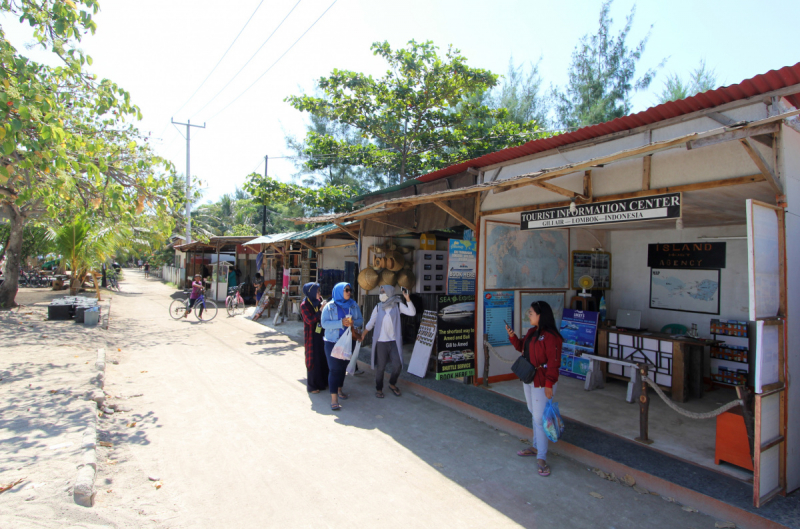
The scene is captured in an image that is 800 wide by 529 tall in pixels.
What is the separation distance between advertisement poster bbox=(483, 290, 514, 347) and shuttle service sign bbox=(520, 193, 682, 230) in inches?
59.9

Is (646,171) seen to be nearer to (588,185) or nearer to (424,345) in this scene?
(588,185)

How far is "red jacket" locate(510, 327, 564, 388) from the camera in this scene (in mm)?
4211

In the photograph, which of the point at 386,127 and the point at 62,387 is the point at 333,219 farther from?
the point at 386,127

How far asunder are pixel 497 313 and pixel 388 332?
1.76 meters

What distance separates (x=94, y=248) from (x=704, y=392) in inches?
841

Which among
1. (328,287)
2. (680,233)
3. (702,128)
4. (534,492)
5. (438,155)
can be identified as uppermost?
(438,155)

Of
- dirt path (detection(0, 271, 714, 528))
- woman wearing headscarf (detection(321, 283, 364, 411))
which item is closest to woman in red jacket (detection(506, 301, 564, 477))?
dirt path (detection(0, 271, 714, 528))

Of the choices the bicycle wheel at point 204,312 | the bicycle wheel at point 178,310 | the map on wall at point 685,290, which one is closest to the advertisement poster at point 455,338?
the map on wall at point 685,290

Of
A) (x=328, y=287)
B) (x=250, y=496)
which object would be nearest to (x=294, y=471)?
(x=250, y=496)

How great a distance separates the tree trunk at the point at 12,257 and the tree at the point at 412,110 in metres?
9.06

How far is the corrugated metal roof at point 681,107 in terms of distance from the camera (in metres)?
3.75

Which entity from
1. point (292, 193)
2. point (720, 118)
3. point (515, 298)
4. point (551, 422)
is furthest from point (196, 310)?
point (720, 118)

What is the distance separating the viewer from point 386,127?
49.3 feet

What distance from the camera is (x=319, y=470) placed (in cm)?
422
